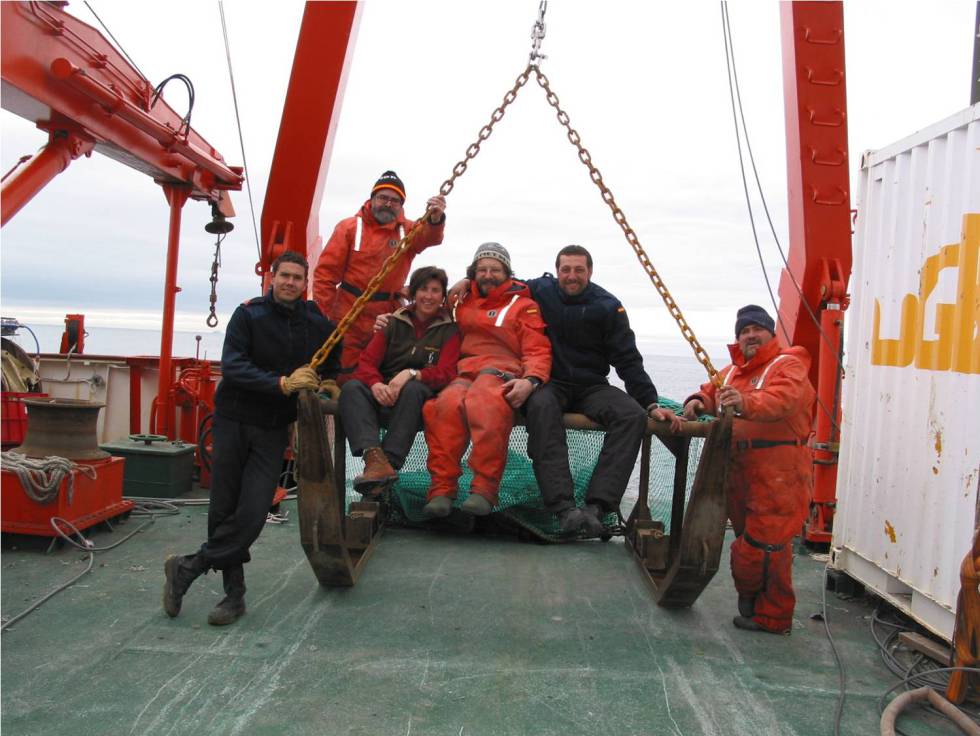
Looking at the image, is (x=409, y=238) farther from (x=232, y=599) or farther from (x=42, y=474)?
(x=42, y=474)

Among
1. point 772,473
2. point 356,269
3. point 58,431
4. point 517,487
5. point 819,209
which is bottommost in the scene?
point 517,487

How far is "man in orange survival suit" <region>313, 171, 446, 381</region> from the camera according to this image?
5438mm

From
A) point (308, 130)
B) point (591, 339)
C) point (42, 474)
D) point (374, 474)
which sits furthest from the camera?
point (308, 130)

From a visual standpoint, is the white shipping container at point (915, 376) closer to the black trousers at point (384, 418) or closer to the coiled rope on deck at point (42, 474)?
the black trousers at point (384, 418)

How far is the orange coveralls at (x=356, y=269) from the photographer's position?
5449 millimetres

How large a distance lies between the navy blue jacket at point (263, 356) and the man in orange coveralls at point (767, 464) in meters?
2.10

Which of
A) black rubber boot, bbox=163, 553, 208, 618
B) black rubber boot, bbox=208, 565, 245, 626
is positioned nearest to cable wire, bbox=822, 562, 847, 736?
black rubber boot, bbox=208, 565, 245, 626

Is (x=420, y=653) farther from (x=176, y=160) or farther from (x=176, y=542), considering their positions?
(x=176, y=160)

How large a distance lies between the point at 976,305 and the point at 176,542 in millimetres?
5441

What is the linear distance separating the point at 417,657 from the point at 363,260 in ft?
9.48

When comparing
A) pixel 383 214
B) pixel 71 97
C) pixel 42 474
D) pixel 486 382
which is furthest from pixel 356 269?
pixel 42 474

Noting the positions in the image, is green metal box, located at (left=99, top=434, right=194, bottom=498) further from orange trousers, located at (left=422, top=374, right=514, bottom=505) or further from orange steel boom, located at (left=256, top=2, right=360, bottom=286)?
orange trousers, located at (left=422, top=374, right=514, bottom=505)

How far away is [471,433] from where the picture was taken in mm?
4387

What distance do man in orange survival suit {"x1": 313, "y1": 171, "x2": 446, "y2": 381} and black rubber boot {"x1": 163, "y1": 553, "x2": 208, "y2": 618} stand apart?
5.90ft
